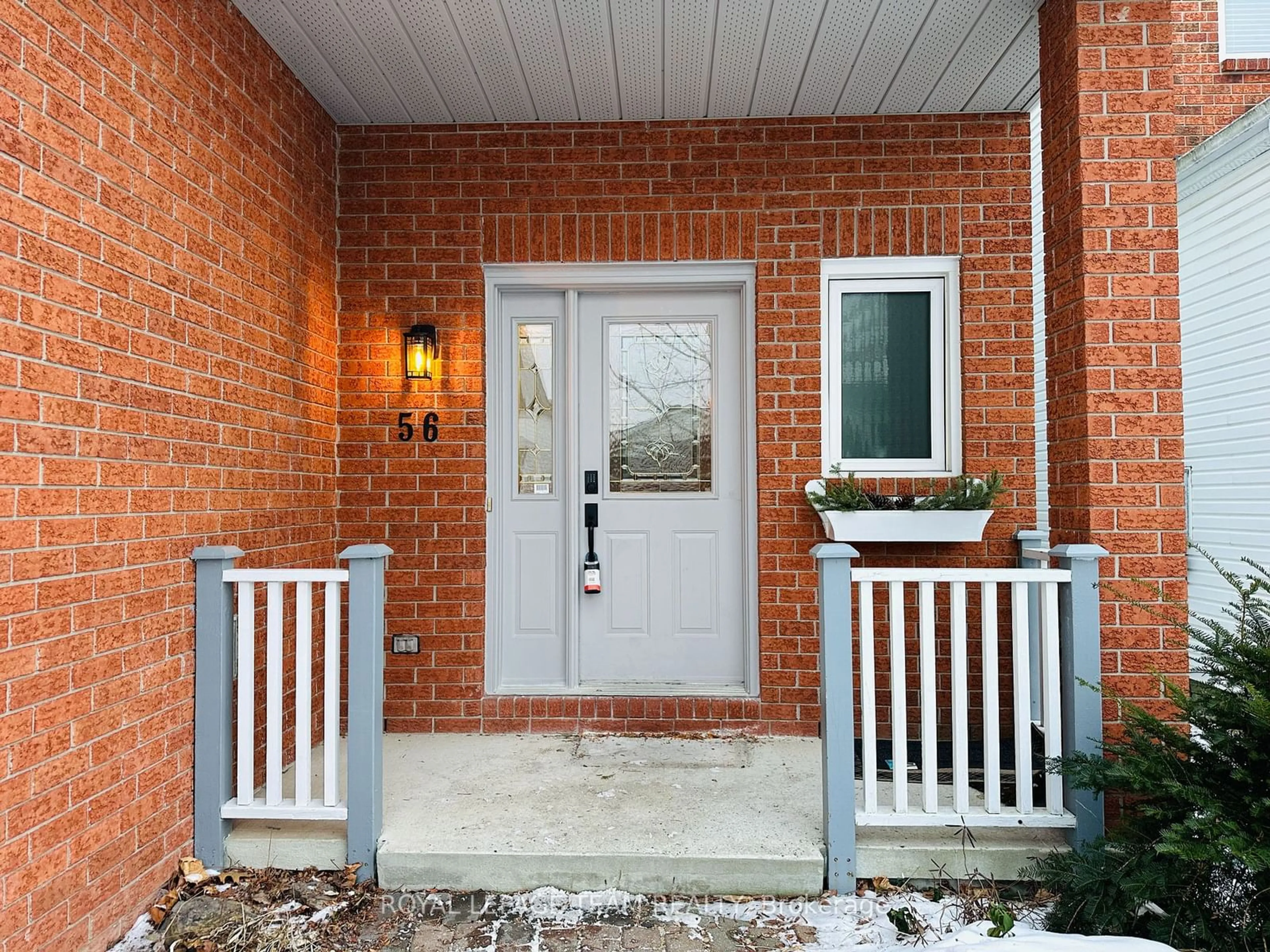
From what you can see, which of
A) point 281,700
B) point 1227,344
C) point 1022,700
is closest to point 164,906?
point 281,700

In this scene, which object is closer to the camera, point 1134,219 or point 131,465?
point 131,465

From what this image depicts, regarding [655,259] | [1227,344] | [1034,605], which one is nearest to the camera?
[1034,605]

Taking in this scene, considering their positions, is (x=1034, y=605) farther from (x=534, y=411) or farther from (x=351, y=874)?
(x=351, y=874)

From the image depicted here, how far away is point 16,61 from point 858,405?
3293 mm

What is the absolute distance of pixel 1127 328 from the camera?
100 inches

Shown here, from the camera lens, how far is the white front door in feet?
A: 12.6

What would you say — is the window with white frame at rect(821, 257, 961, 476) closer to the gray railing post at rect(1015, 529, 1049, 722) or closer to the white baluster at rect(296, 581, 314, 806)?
the gray railing post at rect(1015, 529, 1049, 722)

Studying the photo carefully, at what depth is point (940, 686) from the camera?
3693 mm

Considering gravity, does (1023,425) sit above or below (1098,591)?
above

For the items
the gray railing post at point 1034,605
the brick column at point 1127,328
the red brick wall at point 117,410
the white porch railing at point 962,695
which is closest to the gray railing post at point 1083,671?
the white porch railing at point 962,695

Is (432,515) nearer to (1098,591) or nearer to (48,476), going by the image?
(48,476)

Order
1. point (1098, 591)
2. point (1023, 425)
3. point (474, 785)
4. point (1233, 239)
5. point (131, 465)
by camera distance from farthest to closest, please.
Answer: point (1233, 239)
point (1023, 425)
point (474, 785)
point (1098, 591)
point (131, 465)

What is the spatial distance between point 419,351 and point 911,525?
2405mm

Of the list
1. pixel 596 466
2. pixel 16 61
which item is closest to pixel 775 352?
pixel 596 466
